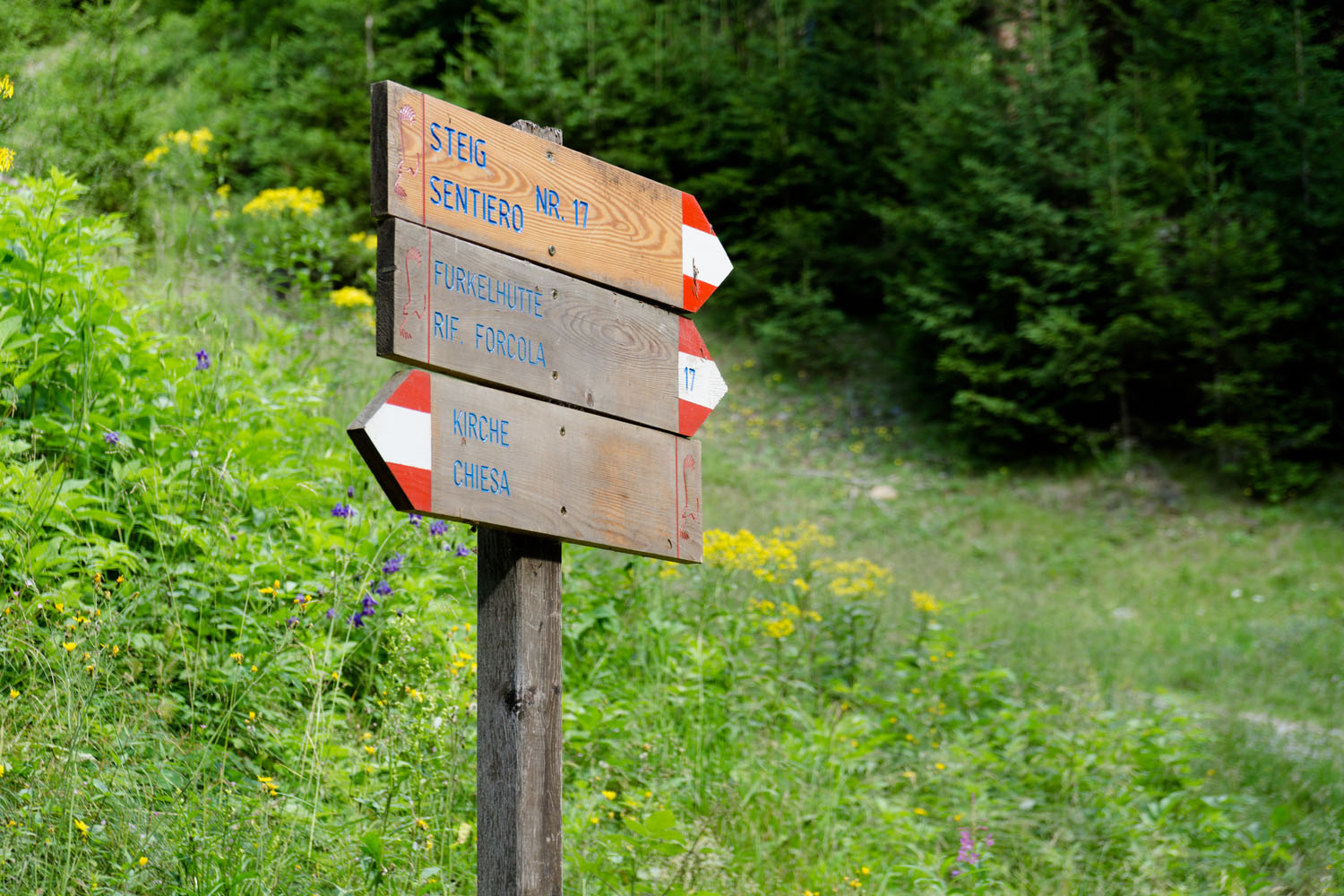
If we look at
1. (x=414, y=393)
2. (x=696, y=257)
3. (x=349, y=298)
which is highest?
(x=349, y=298)

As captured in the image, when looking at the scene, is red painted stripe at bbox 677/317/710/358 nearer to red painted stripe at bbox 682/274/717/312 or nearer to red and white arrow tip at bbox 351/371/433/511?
red painted stripe at bbox 682/274/717/312

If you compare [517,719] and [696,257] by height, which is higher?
[696,257]

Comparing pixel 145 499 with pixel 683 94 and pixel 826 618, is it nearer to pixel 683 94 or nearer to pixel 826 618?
pixel 826 618

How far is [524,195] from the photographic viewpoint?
206 centimetres

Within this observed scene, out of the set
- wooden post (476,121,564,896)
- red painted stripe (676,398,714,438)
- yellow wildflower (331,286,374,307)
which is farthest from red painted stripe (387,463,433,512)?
yellow wildflower (331,286,374,307)

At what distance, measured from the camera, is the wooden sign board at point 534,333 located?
5.90 feet

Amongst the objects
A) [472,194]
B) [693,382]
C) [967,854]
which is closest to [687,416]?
[693,382]

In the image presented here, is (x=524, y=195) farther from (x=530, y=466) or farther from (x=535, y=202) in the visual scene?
(x=530, y=466)

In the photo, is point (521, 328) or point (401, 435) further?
point (521, 328)

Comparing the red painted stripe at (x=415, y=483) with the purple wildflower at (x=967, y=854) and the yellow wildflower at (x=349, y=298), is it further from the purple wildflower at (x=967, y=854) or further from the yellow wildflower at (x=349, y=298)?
the yellow wildflower at (x=349, y=298)

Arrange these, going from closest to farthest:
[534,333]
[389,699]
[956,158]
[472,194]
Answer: [472,194] < [534,333] < [389,699] < [956,158]

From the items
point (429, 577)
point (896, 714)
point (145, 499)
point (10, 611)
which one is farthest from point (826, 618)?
point (10, 611)

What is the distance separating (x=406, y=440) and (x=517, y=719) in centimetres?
59

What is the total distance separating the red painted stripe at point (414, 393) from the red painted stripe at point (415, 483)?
0.35 ft
